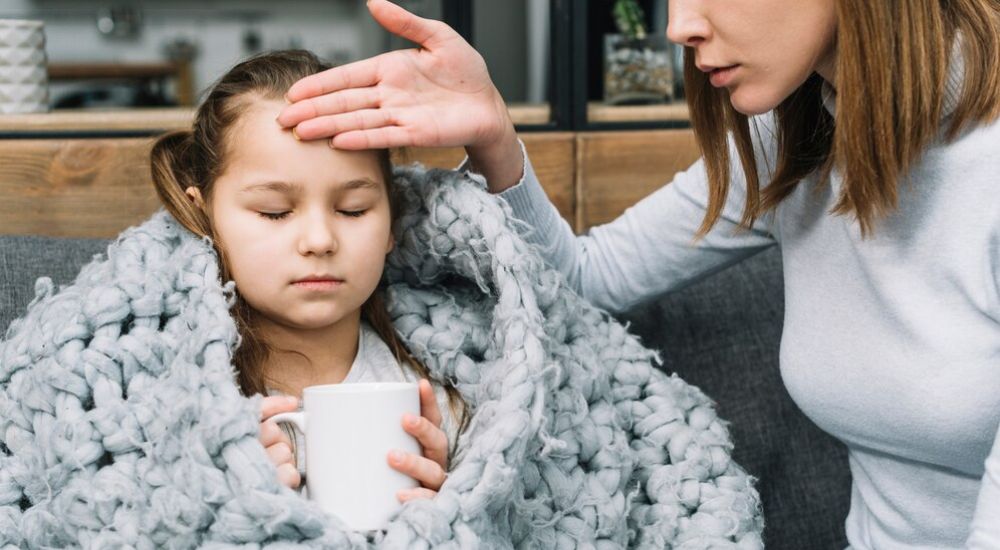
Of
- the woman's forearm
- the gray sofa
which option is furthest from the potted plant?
the woman's forearm

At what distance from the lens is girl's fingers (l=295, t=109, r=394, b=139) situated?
3.29 ft

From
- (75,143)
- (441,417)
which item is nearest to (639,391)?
(441,417)

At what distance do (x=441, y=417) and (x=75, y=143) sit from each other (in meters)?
0.68

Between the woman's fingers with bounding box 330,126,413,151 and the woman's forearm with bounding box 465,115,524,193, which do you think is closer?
the woman's fingers with bounding box 330,126,413,151

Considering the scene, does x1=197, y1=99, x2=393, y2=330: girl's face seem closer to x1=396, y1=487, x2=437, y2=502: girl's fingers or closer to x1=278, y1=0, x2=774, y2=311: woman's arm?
x1=278, y1=0, x2=774, y2=311: woman's arm

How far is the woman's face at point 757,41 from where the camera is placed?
95cm

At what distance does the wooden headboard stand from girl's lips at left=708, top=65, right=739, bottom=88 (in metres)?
0.53

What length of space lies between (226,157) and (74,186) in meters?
0.44

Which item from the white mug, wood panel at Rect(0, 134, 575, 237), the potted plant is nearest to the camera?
the white mug

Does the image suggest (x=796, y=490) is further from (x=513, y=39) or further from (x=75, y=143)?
(x=513, y=39)

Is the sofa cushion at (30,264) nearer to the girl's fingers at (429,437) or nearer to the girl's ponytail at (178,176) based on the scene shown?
the girl's ponytail at (178,176)

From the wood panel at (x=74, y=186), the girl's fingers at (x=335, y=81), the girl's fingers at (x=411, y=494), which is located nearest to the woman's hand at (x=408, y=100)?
the girl's fingers at (x=335, y=81)

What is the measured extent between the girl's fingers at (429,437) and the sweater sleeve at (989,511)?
0.47m

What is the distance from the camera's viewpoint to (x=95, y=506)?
874 mm
